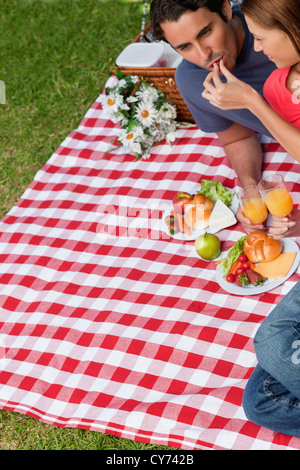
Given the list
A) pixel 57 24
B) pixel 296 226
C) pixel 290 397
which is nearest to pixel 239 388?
pixel 290 397

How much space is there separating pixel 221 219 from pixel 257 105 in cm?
59

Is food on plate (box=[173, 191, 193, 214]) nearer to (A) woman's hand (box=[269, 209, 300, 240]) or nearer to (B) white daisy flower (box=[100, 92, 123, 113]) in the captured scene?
(A) woman's hand (box=[269, 209, 300, 240])

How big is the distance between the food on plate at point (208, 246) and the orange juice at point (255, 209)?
0.52ft

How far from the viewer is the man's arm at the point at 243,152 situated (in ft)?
8.03

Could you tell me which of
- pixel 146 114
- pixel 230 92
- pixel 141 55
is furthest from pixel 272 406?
pixel 141 55

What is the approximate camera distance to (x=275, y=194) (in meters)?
2.13

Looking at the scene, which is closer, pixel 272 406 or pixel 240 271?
pixel 272 406

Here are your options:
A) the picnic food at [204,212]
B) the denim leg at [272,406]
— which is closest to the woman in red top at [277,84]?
the picnic food at [204,212]

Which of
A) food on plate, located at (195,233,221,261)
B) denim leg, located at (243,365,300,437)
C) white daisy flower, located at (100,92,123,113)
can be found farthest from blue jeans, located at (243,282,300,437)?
white daisy flower, located at (100,92,123,113)

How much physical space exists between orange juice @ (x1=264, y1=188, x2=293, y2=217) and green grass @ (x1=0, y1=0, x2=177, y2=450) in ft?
4.68

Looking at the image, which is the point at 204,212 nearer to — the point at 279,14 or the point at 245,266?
the point at 245,266

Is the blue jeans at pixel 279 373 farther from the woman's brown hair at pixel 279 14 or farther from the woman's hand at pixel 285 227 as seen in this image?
the woman's brown hair at pixel 279 14

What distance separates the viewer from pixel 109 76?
11.8ft

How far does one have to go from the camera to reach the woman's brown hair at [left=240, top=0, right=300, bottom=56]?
1.66m
